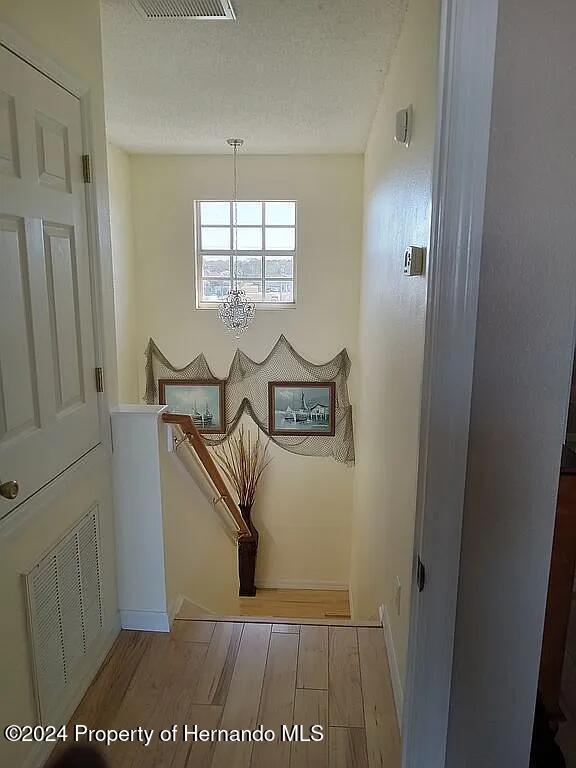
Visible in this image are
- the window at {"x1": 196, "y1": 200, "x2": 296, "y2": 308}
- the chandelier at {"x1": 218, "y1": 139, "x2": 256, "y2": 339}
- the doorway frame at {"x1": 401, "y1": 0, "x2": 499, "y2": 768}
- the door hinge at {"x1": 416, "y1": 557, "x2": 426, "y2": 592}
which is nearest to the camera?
the doorway frame at {"x1": 401, "y1": 0, "x2": 499, "y2": 768}

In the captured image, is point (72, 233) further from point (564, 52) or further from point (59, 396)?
point (564, 52)

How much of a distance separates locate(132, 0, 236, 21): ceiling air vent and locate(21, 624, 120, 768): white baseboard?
2.41m

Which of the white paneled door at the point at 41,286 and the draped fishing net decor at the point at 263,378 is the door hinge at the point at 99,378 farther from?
the draped fishing net decor at the point at 263,378

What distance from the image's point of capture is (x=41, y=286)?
5.50 feet

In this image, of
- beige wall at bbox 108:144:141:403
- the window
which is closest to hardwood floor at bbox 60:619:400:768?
beige wall at bbox 108:144:141:403

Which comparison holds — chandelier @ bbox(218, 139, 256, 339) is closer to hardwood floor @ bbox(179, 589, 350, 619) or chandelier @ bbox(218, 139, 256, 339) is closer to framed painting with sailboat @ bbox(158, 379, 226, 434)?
framed painting with sailboat @ bbox(158, 379, 226, 434)

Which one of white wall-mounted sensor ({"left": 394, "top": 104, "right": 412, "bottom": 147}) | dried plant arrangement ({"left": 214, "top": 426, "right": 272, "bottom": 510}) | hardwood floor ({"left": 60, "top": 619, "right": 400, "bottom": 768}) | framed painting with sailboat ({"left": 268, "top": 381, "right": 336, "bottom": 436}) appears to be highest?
white wall-mounted sensor ({"left": 394, "top": 104, "right": 412, "bottom": 147})

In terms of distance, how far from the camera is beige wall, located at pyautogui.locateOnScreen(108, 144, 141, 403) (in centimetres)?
450

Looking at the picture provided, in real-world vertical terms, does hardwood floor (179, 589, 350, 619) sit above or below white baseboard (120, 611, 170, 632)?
below

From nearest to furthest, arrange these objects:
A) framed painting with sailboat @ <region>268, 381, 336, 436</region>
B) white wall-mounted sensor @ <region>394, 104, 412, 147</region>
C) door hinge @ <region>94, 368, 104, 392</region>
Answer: white wall-mounted sensor @ <region>394, 104, 412, 147</region>
door hinge @ <region>94, 368, 104, 392</region>
framed painting with sailboat @ <region>268, 381, 336, 436</region>

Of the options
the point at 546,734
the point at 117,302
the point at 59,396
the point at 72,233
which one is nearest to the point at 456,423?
the point at 546,734

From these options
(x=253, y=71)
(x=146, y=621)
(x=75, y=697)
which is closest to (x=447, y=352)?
(x=75, y=697)

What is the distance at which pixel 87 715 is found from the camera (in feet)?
6.22

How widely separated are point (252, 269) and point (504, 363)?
431 cm
